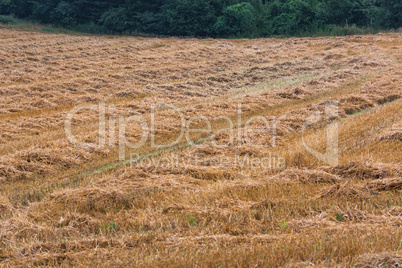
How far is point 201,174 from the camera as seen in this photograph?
7168mm

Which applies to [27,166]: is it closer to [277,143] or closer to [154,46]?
[277,143]

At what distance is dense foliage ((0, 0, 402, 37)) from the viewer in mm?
41781

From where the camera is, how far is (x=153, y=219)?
17.4ft

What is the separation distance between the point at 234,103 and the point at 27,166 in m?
7.16

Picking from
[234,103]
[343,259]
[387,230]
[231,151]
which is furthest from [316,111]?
[343,259]

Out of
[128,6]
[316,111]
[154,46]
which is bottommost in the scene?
[316,111]

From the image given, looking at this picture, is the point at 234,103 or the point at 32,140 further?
the point at 234,103

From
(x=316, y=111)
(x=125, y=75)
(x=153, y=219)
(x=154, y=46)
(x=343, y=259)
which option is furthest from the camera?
(x=154, y=46)
